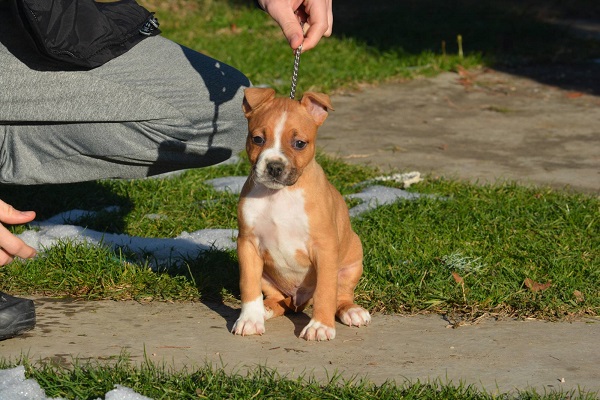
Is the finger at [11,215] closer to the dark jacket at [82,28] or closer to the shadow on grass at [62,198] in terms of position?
the dark jacket at [82,28]

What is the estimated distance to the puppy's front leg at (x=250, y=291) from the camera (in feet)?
13.2

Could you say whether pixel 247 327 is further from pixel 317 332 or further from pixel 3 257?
pixel 3 257

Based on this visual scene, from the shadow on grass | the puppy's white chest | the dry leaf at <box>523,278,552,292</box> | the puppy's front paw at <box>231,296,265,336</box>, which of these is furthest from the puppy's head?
the shadow on grass

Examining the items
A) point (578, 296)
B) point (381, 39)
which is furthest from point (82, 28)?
point (381, 39)

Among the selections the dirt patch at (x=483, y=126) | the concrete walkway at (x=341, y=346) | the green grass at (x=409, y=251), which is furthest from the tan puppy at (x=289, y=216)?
the dirt patch at (x=483, y=126)

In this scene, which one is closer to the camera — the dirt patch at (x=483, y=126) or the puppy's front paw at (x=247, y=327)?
the puppy's front paw at (x=247, y=327)

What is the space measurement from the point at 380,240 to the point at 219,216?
3.29ft

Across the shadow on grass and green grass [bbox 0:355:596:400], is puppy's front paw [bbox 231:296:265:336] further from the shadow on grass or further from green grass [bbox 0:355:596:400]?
the shadow on grass

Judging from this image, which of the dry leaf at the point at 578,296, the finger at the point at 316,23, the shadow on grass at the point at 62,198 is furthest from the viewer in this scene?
the shadow on grass at the point at 62,198

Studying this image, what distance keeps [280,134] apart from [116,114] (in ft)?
3.49

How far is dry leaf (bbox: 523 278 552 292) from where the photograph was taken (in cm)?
451

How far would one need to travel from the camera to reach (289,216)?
4012mm

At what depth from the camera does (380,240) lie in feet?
16.9

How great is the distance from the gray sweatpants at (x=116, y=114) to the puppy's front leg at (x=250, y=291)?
918 millimetres
